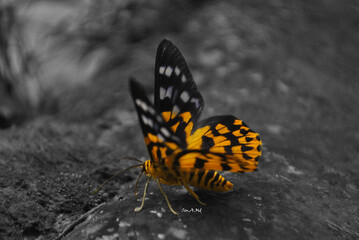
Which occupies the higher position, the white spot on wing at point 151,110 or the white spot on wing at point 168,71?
the white spot on wing at point 168,71

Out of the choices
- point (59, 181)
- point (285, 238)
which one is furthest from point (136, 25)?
point (285, 238)

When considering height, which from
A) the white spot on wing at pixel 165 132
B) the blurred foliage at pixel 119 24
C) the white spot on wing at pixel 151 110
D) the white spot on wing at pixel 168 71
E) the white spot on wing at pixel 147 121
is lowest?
the white spot on wing at pixel 165 132

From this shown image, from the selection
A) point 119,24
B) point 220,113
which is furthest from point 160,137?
point 119,24

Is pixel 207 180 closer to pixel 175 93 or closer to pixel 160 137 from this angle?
pixel 160 137

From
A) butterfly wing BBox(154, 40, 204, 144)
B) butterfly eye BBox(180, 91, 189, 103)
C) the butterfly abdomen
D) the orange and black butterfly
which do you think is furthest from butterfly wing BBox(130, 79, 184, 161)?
butterfly eye BBox(180, 91, 189, 103)

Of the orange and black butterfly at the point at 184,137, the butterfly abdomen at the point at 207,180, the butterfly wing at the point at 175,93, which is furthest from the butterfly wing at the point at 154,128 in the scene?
the butterfly wing at the point at 175,93

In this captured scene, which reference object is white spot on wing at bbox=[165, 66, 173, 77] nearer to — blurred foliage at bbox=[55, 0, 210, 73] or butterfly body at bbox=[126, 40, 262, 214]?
butterfly body at bbox=[126, 40, 262, 214]

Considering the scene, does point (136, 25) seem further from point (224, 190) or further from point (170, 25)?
point (224, 190)

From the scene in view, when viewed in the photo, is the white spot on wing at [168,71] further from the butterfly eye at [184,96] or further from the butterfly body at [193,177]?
the butterfly body at [193,177]
